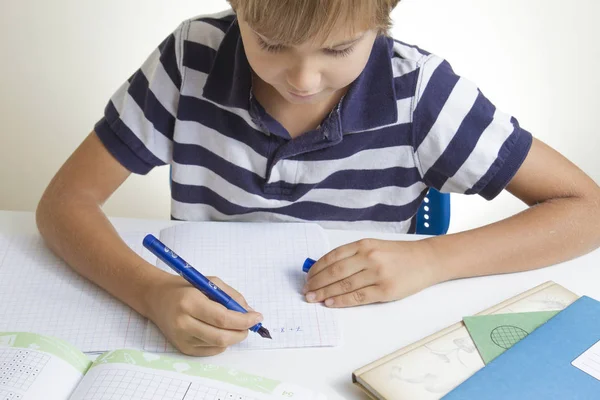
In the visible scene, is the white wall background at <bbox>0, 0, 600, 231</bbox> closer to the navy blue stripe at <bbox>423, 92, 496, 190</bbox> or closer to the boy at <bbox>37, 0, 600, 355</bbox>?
the boy at <bbox>37, 0, 600, 355</bbox>

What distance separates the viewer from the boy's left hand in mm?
707

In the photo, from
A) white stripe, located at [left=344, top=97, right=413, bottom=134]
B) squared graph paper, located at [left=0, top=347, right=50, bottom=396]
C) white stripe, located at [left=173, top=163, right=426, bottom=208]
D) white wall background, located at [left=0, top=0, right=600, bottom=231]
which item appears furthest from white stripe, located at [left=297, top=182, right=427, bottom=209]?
white wall background, located at [left=0, top=0, right=600, bottom=231]

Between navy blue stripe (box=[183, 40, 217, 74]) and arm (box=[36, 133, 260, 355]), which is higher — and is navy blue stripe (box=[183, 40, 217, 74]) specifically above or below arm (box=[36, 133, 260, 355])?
above

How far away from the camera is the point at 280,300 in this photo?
0.70 m

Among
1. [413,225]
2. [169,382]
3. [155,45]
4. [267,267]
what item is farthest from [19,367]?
[155,45]

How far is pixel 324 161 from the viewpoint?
88 centimetres

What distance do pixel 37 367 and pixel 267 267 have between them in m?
0.26

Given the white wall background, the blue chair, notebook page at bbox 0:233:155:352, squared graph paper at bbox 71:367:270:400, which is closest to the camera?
squared graph paper at bbox 71:367:270:400

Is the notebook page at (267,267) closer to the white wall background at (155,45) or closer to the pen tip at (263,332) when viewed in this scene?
the pen tip at (263,332)

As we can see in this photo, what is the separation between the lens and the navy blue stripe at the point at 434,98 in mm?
841

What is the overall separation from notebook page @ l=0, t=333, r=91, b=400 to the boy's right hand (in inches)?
3.2

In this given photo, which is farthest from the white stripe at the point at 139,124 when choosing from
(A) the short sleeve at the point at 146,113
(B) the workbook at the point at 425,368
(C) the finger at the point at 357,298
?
(B) the workbook at the point at 425,368

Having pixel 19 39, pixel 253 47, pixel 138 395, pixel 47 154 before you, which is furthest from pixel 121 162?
pixel 19 39

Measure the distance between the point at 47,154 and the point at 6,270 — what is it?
1.21 metres
